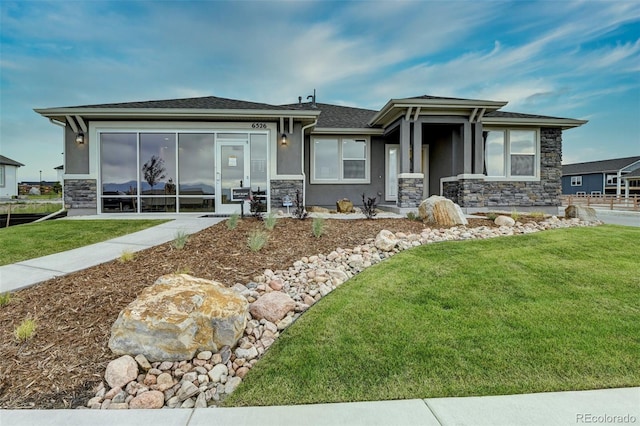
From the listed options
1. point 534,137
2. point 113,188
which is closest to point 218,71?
point 113,188

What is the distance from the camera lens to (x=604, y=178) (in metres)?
33.0

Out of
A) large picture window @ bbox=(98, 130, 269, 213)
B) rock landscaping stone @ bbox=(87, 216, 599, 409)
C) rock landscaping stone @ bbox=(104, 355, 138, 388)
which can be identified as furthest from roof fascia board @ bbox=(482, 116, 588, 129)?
rock landscaping stone @ bbox=(104, 355, 138, 388)

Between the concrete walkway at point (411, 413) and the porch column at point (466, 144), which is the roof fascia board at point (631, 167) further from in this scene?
the concrete walkway at point (411, 413)

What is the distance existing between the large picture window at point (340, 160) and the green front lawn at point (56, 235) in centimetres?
618

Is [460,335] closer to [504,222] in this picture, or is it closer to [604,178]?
[504,222]

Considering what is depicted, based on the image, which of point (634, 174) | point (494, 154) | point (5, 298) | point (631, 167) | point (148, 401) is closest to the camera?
point (148, 401)

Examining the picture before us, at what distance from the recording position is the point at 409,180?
10.5 meters

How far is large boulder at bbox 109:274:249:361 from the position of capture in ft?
7.67

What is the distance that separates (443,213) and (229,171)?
6.27 metres

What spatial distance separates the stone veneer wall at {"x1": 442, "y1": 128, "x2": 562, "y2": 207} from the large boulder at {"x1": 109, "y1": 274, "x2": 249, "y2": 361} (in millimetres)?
10320

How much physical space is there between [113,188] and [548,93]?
18.9 metres

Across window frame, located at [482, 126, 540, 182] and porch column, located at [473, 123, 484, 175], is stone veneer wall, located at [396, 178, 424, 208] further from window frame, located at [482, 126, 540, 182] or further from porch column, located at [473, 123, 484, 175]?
window frame, located at [482, 126, 540, 182]

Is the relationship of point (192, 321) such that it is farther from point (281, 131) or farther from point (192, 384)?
point (281, 131)

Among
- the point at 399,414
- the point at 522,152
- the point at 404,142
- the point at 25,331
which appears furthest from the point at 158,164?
the point at 522,152
